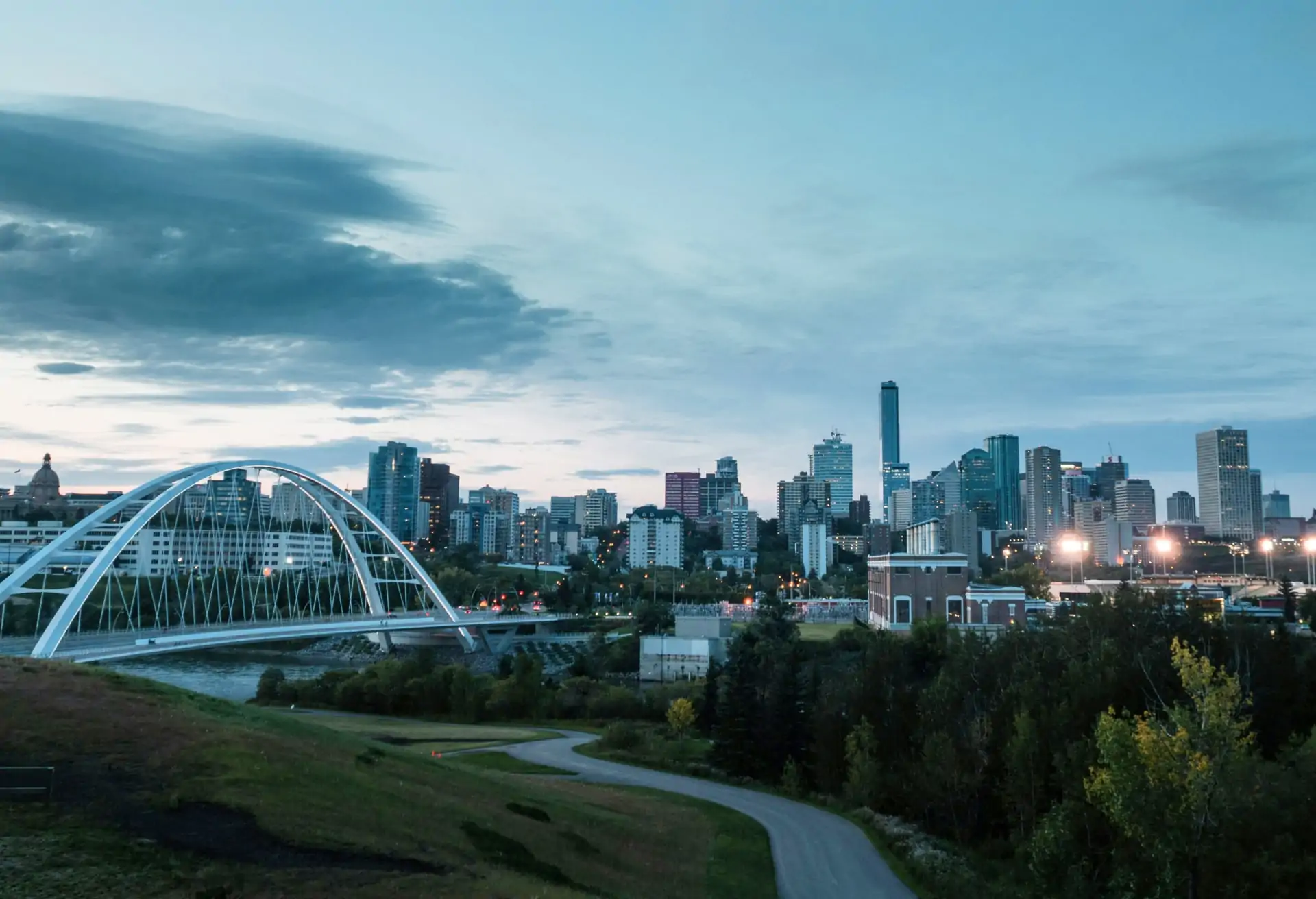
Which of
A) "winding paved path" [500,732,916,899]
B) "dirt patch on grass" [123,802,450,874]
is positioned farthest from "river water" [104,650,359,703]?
"dirt patch on grass" [123,802,450,874]

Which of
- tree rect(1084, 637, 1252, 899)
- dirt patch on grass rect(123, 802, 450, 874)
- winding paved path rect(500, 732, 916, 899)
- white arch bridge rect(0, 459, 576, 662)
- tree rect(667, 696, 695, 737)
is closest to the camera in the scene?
dirt patch on grass rect(123, 802, 450, 874)

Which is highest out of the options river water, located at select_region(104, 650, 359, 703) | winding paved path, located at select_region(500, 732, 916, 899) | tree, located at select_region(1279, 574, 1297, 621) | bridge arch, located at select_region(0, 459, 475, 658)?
bridge arch, located at select_region(0, 459, 475, 658)

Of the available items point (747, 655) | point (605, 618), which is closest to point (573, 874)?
point (747, 655)

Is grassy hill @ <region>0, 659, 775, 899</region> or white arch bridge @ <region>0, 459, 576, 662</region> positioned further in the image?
white arch bridge @ <region>0, 459, 576, 662</region>

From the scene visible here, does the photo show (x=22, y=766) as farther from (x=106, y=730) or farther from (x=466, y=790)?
(x=466, y=790)

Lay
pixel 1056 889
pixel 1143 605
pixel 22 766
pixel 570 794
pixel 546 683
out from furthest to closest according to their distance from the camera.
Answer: pixel 546 683, pixel 1143 605, pixel 570 794, pixel 1056 889, pixel 22 766

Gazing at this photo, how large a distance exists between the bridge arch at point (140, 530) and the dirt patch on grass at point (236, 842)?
5058 cm

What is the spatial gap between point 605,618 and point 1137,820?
407 ft

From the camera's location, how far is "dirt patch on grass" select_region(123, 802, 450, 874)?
20.0 meters

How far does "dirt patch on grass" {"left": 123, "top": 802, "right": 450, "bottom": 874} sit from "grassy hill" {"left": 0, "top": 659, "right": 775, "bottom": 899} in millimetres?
47

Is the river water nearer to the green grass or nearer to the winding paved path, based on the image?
the green grass

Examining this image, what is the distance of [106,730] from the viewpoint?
25.1 m

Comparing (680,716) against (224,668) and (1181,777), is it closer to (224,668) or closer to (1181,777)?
(1181,777)

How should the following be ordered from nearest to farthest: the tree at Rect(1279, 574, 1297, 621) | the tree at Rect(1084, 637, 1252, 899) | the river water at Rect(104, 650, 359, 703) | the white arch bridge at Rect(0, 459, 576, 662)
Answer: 1. the tree at Rect(1084, 637, 1252, 899)
2. the white arch bridge at Rect(0, 459, 576, 662)
3. the river water at Rect(104, 650, 359, 703)
4. the tree at Rect(1279, 574, 1297, 621)
